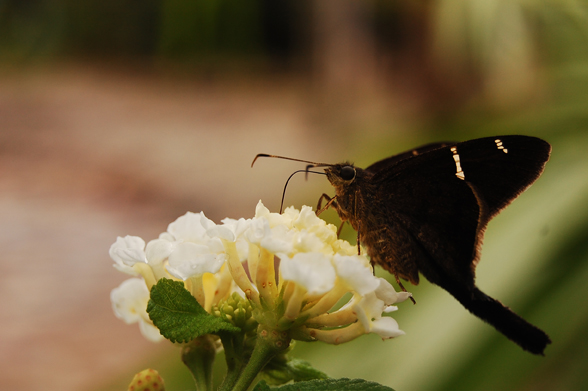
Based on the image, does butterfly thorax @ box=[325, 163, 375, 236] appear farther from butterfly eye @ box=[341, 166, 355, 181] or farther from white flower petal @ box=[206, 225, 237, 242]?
white flower petal @ box=[206, 225, 237, 242]

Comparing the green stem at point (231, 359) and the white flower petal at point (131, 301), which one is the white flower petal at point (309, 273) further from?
the white flower petal at point (131, 301)

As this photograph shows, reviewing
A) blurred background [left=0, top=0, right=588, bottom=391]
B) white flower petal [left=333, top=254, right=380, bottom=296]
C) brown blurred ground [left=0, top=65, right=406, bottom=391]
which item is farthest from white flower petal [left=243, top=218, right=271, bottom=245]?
brown blurred ground [left=0, top=65, right=406, bottom=391]

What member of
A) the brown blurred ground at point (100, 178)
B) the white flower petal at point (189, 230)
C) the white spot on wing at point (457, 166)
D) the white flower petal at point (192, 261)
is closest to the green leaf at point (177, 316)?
the white flower petal at point (192, 261)

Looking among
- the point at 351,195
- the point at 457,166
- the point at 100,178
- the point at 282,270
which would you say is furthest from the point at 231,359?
the point at 100,178

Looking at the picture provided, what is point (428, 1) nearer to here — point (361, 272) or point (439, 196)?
point (439, 196)

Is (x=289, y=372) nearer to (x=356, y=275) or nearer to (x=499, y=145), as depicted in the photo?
(x=356, y=275)

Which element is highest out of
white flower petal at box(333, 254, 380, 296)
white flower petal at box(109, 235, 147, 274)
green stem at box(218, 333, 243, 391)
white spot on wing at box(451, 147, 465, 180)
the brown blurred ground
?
white spot on wing at box(451, 147, 465, 180)

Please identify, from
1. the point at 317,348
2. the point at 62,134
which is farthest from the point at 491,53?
the point at 62,134
